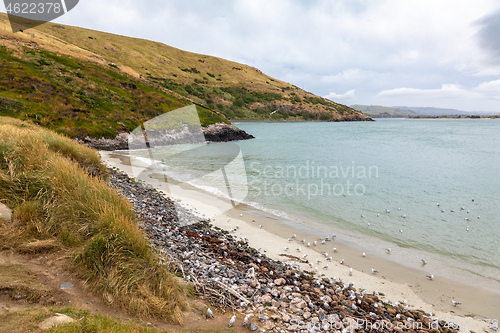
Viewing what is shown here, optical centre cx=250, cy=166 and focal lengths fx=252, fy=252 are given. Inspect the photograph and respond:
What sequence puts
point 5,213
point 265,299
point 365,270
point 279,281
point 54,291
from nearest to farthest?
point 54,291
point 5,213
point 265,299
point 279,281
point 365,270

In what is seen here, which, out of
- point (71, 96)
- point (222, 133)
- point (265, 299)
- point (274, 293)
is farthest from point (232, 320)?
point (222, 133)

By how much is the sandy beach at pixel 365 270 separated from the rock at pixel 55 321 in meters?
6.71

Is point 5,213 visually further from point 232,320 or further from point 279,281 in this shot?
point 279,281

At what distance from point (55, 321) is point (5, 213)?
157 inches

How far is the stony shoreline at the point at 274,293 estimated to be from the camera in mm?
5823

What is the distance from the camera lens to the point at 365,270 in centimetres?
916

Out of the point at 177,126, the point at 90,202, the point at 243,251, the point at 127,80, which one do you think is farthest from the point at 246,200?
the point at 127,80

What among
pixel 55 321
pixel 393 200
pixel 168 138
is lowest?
pixel 393 200

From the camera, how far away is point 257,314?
567 cm

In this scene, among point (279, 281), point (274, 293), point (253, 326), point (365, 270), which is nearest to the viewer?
point (253, 326)

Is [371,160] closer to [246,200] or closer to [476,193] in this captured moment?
[476,193]

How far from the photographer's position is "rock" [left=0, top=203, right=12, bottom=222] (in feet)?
19.9

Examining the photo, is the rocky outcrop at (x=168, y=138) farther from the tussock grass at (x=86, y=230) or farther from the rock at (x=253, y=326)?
the rock at (x=253, y=326)

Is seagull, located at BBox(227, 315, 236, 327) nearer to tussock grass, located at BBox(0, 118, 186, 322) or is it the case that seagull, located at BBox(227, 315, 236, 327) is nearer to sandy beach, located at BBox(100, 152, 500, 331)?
tussock grass, located at BBox(0, 118, 186, 322)
